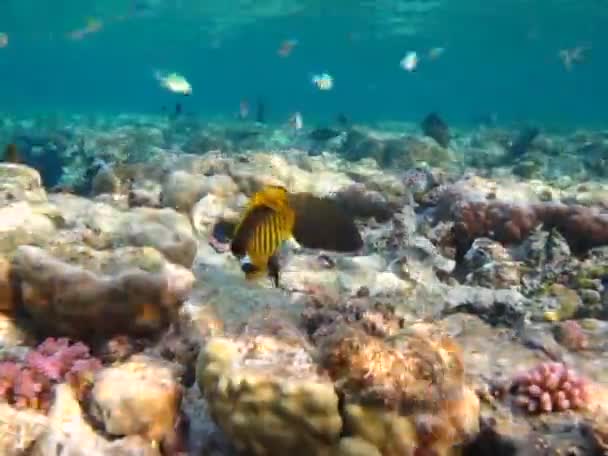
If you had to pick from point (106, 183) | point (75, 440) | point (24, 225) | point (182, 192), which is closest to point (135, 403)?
point (75, 440)

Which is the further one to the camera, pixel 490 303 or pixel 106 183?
pixel 106 183

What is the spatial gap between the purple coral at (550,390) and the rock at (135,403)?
5.91 feet

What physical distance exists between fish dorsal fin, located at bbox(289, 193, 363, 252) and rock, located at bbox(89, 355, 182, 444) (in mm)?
1559

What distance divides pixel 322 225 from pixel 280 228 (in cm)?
132

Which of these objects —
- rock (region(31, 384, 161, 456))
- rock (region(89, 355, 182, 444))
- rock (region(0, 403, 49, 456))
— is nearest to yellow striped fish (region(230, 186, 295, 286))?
rock (region(89, 355, 182, 444))

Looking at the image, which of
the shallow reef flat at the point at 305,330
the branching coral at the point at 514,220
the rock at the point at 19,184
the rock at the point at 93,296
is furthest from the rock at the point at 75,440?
the branching coral at the point at 514,220

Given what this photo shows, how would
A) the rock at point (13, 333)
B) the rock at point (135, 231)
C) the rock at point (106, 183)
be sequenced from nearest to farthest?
1. the rock at point (13, 333)
2. the rock at point (135, 231)
3. the rock at point (106, 183)

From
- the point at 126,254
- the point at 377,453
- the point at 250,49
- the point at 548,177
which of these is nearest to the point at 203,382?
the point at 377,453

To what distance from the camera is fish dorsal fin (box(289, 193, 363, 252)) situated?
4219 millimetres

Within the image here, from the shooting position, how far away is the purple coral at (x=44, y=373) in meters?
3.22

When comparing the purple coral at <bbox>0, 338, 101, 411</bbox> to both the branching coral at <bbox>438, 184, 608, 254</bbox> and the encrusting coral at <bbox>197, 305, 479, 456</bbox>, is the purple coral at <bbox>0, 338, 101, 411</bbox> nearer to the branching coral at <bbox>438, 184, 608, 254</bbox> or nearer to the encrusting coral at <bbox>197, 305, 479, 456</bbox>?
the encrusting coral at <bbox>197, 305, 479, 456</bbox>

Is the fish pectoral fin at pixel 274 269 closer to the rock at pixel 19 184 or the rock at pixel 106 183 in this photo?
the rock at pixel 19 184

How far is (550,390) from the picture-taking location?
3070 millimetres

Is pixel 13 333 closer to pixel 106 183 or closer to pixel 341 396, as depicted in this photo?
pixel 341 396
